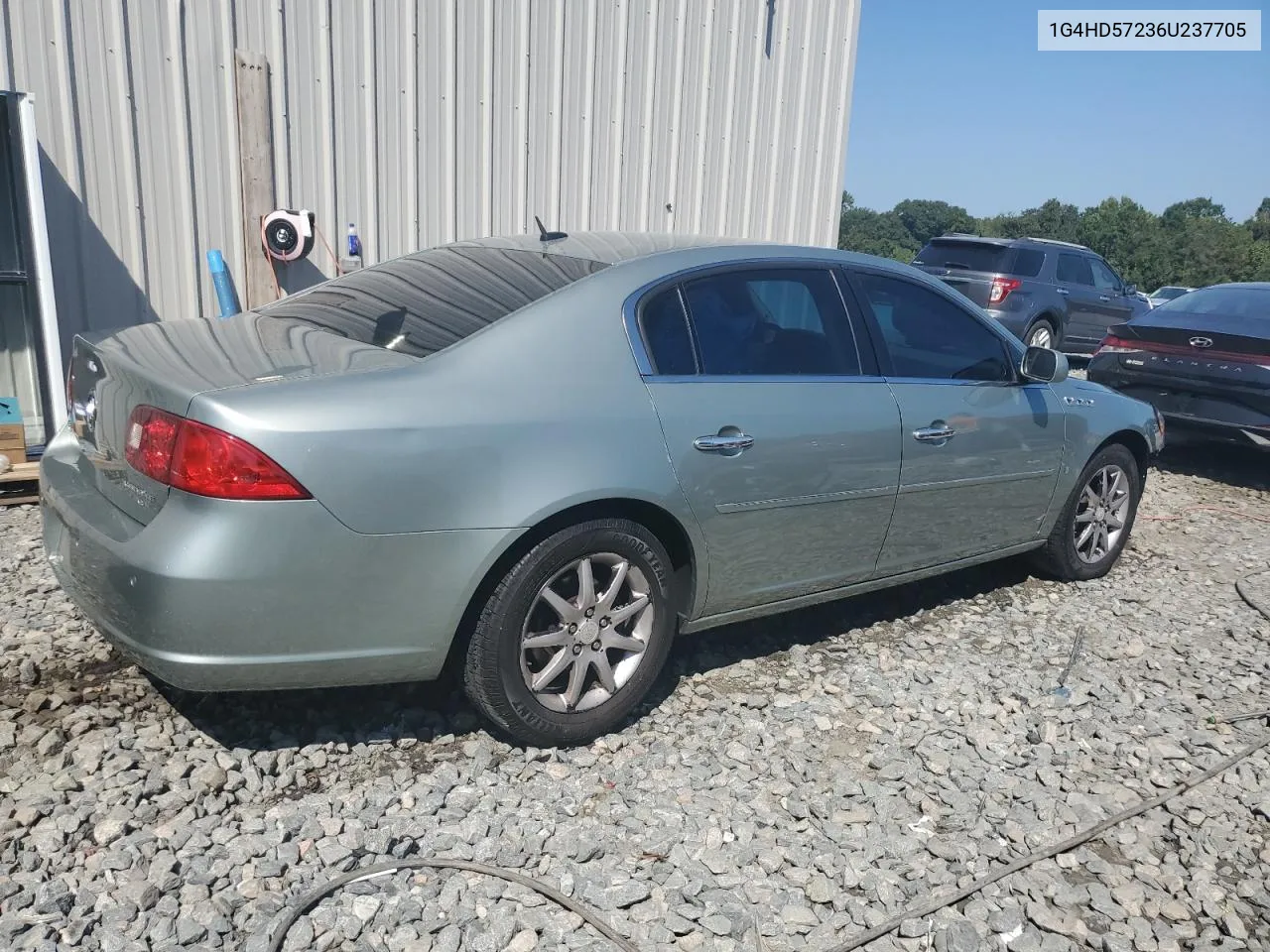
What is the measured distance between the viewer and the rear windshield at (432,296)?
300cm

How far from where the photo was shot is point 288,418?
2.50m

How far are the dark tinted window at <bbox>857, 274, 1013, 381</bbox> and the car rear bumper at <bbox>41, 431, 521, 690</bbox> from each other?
73.9 inches

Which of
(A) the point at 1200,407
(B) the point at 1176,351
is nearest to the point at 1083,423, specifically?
(A) the point at 1200,407

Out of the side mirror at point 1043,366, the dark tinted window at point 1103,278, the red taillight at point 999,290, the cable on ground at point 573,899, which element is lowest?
the cable on ground at point 573,899

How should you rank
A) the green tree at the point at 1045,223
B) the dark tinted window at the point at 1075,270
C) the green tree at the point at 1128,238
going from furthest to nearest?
the green tree at the point at 1045,223
the green tree at the point at 1128,238
the dark tinted window at the point at 1075,270

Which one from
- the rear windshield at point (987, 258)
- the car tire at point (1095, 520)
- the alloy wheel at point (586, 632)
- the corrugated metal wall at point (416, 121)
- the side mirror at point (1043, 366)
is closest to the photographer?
the alloy wheel at point (586, 632)

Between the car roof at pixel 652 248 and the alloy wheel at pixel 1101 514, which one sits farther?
the alloy wheel at pixel 1101 514

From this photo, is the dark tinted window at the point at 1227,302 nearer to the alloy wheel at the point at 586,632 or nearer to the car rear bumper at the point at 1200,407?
the car rear bumper at the point at 1200,407

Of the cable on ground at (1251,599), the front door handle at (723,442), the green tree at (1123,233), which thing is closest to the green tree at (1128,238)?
the green tree at (1123,233)

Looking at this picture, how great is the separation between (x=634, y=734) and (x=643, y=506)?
763mm

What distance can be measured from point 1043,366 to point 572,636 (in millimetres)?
2387

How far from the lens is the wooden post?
589 cm

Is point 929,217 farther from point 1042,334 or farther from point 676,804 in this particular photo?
point 676,804

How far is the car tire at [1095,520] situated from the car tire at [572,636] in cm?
241
